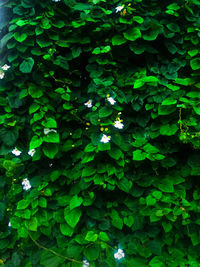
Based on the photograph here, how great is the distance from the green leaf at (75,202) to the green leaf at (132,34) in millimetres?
1085

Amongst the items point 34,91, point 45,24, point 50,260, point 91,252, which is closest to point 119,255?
point 91,252

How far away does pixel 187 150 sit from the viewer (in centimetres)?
166

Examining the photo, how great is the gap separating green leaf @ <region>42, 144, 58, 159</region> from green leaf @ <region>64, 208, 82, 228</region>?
1.25 feet

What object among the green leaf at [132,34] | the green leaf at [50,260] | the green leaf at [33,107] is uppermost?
the green leaf at [132,34]

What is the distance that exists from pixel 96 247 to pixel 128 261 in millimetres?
246

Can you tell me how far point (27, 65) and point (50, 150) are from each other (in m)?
0.56

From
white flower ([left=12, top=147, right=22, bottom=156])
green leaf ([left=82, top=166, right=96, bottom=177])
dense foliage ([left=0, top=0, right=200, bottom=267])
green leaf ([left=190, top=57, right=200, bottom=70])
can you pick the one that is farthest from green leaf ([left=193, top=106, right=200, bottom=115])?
white flower ([left=12, top=147, right=22, bottom=156])

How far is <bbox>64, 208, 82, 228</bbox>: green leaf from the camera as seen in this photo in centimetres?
145

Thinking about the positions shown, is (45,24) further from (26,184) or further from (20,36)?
(26,184)

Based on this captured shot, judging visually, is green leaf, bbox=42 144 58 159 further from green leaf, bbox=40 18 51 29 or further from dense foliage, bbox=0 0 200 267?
green leaf, bbox=40 18 51 29

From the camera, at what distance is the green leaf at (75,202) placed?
1447 mm

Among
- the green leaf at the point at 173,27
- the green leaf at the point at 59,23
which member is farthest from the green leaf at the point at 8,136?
the green leaf at the point at 173,27

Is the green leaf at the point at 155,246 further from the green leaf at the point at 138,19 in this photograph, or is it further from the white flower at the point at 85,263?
the green leaf at the point at 138,19

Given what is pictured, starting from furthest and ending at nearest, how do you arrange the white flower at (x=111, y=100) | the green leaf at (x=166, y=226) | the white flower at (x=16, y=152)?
the white flower at (x=16, y=152), the green leaf at (x=166, y=226), the white flower at (x=111, y=100)
